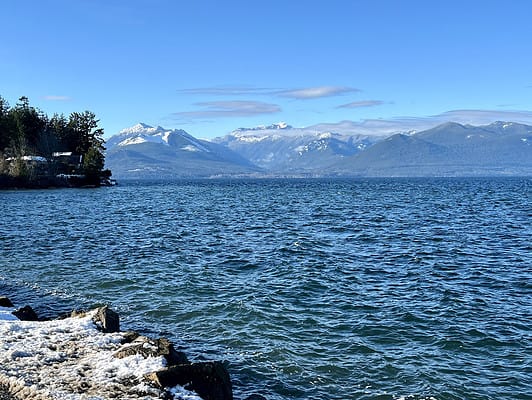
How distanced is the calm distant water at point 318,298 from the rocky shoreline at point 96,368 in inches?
80.8

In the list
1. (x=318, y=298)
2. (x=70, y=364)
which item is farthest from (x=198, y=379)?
(x=318, y=298)

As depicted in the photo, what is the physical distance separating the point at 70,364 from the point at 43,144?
16302 cm

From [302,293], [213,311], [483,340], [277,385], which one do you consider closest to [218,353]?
[277,385]

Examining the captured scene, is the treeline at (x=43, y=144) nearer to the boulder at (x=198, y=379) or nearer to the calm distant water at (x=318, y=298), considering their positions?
the calm distant water at (x=318, y=298)

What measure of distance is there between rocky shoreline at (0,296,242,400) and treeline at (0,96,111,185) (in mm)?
130677

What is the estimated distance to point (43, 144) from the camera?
159750 millimetres

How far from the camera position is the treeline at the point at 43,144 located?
446ft

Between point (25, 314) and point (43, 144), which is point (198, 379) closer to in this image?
point (25, 314)

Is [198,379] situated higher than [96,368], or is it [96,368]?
[96,368]

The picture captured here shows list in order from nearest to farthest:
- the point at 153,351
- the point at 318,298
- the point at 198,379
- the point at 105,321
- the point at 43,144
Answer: the point at 198,379 < the point at 153,351 < the point at 105,321 < the point at 318,298 < the point at 43,144

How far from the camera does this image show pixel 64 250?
38.5 m

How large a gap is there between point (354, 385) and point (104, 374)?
24.2ft

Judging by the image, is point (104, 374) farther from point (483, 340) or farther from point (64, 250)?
point (64, 250)

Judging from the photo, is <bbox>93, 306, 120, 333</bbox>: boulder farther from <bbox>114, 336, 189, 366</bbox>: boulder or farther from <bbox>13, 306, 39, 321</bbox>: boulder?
<bbox>13, 306, 39, 321</bbox>: boulder
